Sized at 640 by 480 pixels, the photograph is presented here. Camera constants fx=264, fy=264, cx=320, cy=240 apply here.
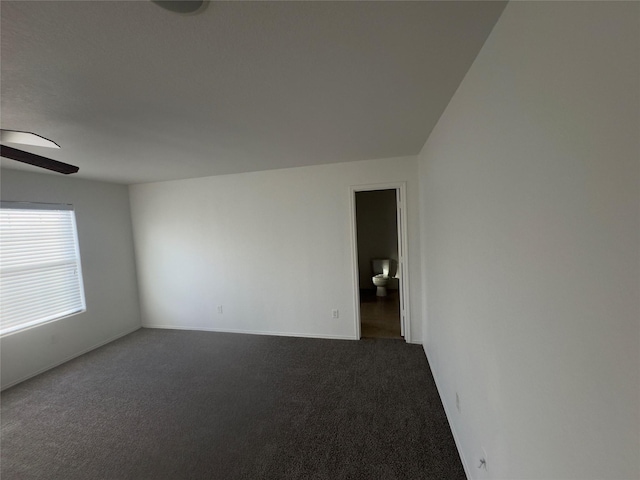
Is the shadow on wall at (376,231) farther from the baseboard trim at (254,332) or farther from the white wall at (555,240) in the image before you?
the white wall at (555,240)

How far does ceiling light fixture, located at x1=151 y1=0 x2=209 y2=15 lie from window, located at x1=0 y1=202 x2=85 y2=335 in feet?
11.6

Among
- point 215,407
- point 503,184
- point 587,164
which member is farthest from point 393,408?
point 587,164

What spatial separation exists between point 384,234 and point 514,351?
16.2 feet

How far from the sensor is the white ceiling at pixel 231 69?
37.5 inches

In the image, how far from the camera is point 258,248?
12.5 feet

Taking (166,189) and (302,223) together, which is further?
(166,189)

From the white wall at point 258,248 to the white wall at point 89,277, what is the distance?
22cm

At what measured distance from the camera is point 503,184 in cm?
105

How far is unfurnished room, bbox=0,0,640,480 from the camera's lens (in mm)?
657

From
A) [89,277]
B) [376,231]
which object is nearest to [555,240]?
[89,277]

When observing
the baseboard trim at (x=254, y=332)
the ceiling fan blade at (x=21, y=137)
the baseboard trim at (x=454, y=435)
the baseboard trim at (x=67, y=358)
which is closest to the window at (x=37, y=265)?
the baseboard trim at (x=67, y=358)

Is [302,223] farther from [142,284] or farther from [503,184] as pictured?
[142,284]

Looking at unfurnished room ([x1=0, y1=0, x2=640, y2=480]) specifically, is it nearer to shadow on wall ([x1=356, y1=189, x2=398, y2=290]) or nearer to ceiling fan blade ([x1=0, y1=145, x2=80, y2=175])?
ceiling fan blade ([x1=0, y1=145, x2=80, y2=175])

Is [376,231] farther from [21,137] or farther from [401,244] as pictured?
[21,137]
